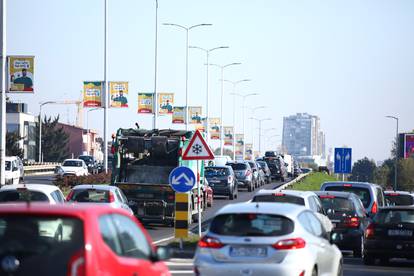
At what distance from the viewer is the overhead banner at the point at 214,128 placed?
102 metres

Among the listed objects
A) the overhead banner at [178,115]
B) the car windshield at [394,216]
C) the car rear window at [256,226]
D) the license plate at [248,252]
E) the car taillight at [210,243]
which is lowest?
the car windshield at [394,216]

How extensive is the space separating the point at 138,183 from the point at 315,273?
1740cm

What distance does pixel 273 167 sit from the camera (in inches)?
3228

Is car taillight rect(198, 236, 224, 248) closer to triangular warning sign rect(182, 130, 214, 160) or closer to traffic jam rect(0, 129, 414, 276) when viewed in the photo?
traffic jam rect(0, 129, 414, 276)

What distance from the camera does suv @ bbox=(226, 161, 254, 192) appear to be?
59.4 m

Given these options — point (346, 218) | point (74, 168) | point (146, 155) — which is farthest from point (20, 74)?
point (74, 168)

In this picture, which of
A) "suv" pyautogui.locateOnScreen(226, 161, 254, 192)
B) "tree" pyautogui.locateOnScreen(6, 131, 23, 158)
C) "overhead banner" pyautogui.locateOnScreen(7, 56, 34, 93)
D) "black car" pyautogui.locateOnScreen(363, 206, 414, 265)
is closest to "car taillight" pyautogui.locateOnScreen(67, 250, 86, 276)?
"black car" pyautogui.locateOnScreen(363, 206, 414, 265)

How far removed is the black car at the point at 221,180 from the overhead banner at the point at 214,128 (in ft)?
169

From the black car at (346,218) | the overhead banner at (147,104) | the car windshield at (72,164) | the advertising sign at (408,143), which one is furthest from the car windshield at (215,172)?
the advertising sign at (408,143)

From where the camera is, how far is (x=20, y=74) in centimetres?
3538

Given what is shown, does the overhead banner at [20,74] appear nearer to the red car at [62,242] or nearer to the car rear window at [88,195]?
the car rear window at [88,195]

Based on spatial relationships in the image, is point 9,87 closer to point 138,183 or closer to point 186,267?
point 138,183

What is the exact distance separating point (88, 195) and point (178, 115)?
52967mm

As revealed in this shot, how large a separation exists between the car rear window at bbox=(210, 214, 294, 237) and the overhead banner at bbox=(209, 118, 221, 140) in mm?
87690
